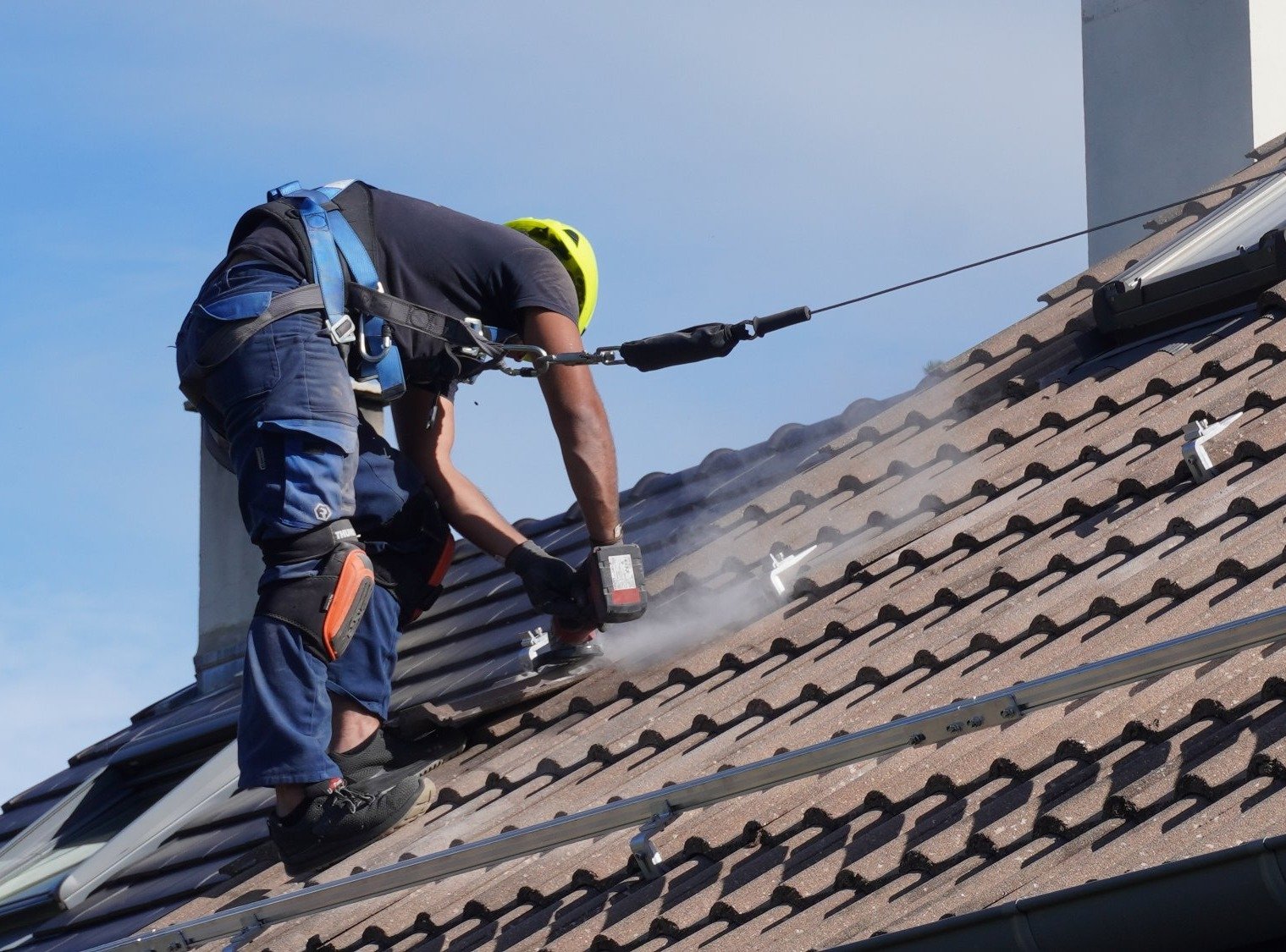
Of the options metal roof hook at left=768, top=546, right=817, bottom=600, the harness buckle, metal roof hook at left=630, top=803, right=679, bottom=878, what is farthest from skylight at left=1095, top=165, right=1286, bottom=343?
metal roof hook at left=630, top=803, right=679, bottom=878

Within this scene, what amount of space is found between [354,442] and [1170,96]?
5.99m

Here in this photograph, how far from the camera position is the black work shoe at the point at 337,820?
4.29 meters

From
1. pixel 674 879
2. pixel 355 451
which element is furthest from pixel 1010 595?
pixel 355 451

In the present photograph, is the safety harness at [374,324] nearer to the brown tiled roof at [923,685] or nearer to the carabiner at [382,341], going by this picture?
the carabiner at [382,341]

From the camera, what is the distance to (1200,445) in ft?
13.3

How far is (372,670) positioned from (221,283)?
1099 mm

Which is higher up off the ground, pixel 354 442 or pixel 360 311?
pixel 360 311

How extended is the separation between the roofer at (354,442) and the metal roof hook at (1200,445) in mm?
1482

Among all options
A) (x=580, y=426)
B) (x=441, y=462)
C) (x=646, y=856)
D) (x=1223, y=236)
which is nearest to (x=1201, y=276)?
(x=1223, y=236)

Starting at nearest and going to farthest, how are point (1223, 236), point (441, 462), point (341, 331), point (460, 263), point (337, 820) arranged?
point (337, 820) → point (341, 331) → point (460, 263) → point (441, 462) → point (1223, 236)

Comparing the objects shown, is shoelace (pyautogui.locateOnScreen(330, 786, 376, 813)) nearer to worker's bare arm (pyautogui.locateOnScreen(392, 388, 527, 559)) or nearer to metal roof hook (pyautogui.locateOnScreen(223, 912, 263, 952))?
metal roof hook (pyautogui.locateOnScreen(223, 912, 263, 952))

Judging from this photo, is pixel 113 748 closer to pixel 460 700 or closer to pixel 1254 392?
pixel 460 700

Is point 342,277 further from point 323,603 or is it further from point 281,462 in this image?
point 323,603

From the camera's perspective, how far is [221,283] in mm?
4438
